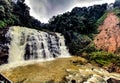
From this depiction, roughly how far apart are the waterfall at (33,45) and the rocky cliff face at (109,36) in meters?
8.04

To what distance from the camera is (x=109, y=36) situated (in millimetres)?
52688

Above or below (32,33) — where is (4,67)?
below

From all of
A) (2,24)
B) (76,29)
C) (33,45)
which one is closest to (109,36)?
(76,29)

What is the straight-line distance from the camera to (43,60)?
43219 millimetres

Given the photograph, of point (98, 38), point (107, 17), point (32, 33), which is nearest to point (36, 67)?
point (32, 33)

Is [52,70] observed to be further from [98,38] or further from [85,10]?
[85,10]

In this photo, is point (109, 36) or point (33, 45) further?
point (109, 36)

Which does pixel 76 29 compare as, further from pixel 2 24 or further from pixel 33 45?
pixel 2 24

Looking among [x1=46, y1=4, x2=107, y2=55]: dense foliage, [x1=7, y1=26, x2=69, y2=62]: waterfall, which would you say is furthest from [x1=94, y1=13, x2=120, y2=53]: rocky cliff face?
[x1=7, y1=26, x2=69, y2=62]: waterfall

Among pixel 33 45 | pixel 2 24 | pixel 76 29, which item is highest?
pixel 2 24

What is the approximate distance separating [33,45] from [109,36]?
18.0 meters

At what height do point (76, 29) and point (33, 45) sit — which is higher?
point (76, 29)

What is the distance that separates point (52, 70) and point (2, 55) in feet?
37.6

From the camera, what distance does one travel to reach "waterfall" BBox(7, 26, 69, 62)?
43.5 meters
